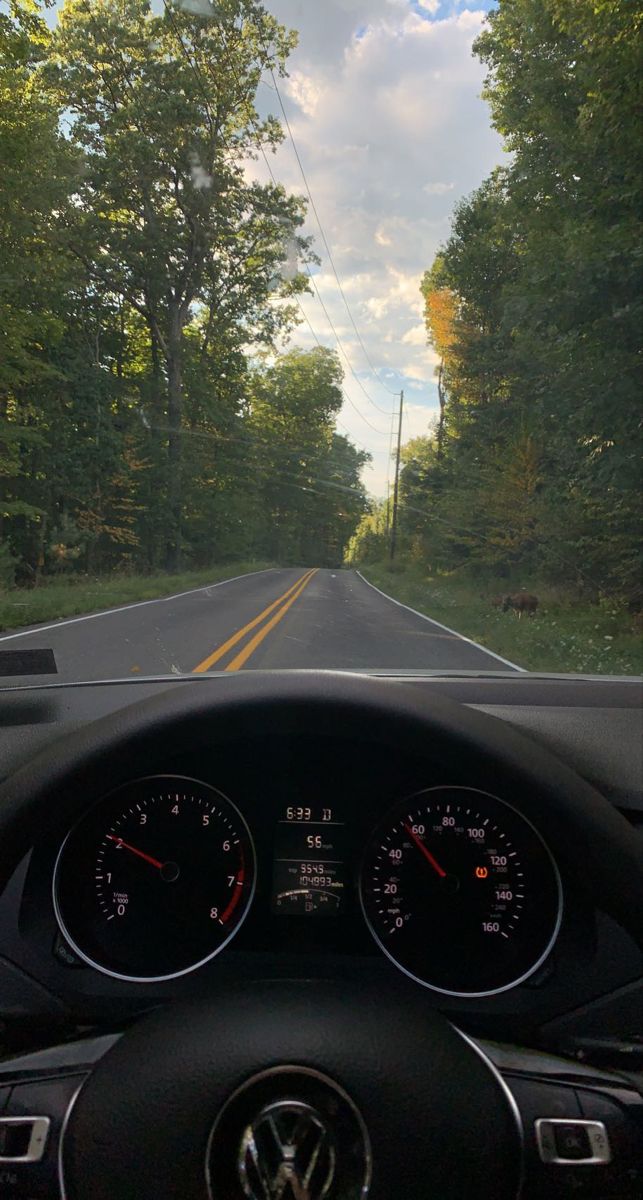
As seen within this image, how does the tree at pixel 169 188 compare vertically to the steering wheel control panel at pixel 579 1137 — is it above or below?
above

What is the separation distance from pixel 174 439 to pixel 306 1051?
3384 cm

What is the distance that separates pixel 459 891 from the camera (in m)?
2.35

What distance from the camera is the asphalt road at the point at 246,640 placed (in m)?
8.62

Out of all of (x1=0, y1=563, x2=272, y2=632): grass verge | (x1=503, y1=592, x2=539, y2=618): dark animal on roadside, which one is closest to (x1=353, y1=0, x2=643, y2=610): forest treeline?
(x1=503, y1=592, x2=539, y2=618): dark animal on roadside

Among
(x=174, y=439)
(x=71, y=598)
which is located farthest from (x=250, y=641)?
(x=174, y=439)

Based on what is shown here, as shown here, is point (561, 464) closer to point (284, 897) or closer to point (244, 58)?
point (244, 58)

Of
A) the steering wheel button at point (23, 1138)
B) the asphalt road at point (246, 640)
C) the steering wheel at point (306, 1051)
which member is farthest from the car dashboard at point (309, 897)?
the asphalt road at point (246, 640)

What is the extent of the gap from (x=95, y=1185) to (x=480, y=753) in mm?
1239

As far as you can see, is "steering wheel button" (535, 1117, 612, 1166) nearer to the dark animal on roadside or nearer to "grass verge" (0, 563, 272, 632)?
"grass verge" (0, 563, 272, 632)

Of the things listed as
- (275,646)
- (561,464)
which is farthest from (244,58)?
(275,646)

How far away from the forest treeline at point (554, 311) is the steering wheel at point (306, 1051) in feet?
31.2

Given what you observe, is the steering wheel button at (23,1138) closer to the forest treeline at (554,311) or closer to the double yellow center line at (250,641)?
the double yellow center line at (250,641)

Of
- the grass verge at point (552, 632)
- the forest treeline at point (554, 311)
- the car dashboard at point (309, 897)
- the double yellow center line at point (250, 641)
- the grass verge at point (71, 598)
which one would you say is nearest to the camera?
the car dashboard at point (309, 897)

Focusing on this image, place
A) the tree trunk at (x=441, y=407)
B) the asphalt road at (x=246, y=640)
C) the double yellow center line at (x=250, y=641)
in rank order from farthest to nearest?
the tree trunk at (x=441, y=407) → the asphalt road at (x=246, y=640) → the double yellow center line at (x=250, y=641)
